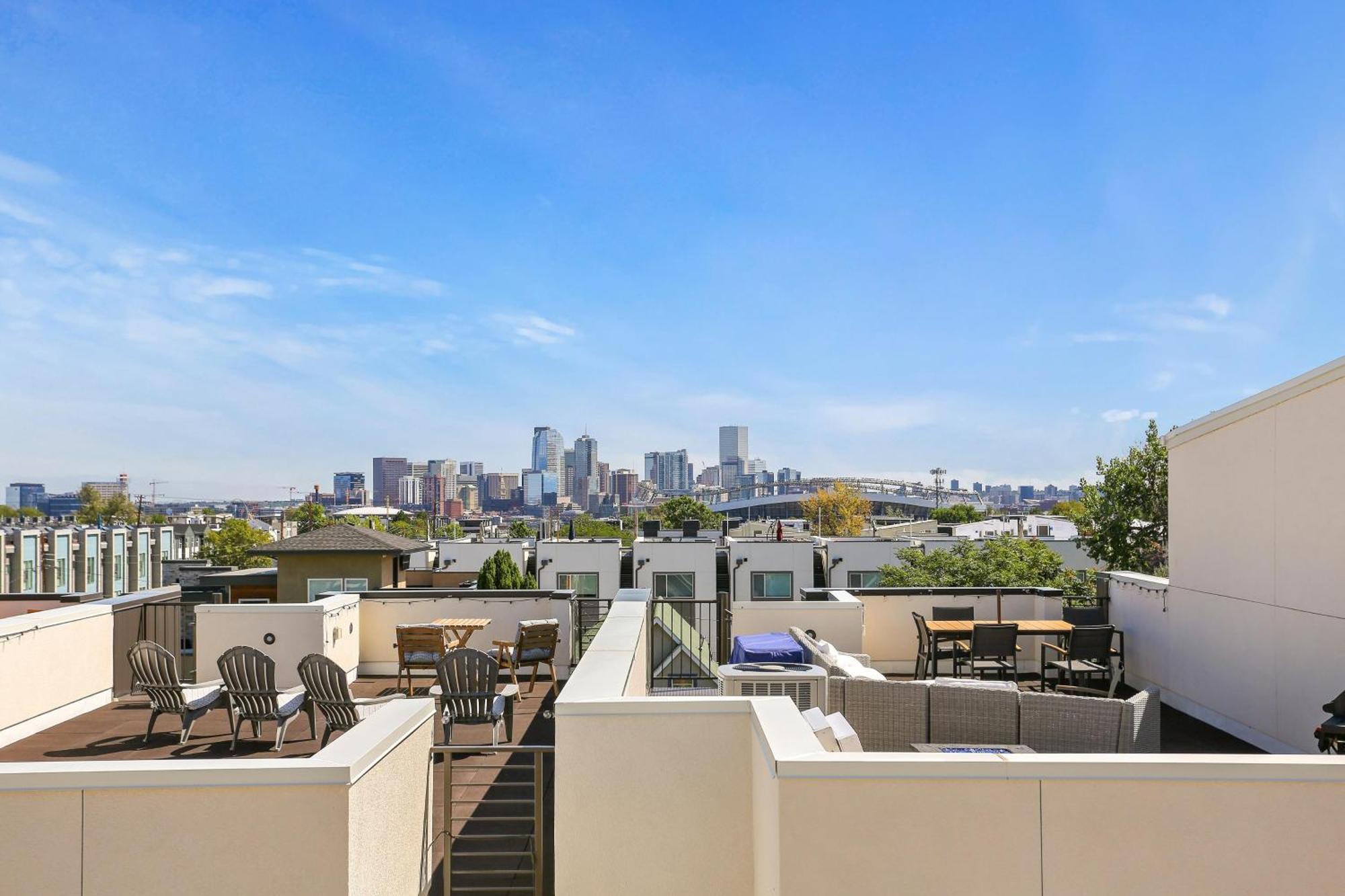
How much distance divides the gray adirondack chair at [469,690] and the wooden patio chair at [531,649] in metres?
1.99

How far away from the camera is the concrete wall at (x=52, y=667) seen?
21.1ft

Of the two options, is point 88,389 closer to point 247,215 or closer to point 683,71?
point 247,215

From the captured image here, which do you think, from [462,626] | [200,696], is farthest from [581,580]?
[200,696]

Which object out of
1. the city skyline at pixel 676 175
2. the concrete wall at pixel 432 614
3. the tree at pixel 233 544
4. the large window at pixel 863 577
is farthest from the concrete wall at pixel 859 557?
the tree at pixel 233 544

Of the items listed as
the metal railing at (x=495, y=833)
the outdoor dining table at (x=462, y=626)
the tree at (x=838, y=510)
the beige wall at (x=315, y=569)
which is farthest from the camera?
the tree at (x=838, y=510)

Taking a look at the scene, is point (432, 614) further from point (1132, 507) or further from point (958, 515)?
point (958, 515)

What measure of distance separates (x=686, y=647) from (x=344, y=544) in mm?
10623

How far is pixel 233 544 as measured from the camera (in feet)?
187

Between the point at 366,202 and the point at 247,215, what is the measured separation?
18.6 feet

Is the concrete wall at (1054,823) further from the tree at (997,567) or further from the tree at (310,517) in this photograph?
the tree at (310,517)

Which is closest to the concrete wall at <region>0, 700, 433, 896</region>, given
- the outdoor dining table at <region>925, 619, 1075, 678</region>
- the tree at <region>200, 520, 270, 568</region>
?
the outdoor dining table at <region>925, 619, 1075, 678</region>

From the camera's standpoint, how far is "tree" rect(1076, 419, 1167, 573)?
19.5m

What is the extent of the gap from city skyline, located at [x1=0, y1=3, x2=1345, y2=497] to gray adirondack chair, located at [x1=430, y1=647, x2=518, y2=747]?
680 cm

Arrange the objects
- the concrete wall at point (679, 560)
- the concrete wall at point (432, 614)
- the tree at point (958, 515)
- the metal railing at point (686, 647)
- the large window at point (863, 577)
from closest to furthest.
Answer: the metal railing at point (686, 647)
the concrete wall at point (432, 614)
the concrete wall at point (679, 560)
the large window at point (863, 577)
the tree at point (958, 515)
